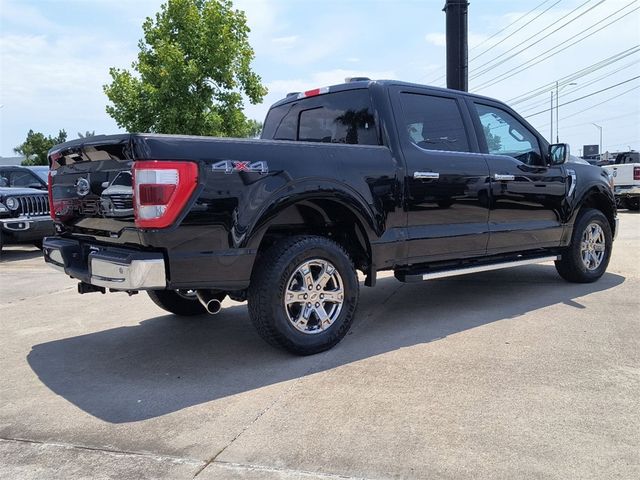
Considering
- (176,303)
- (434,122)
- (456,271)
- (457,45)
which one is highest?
(457,45)

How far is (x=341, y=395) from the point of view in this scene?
3.49 metres

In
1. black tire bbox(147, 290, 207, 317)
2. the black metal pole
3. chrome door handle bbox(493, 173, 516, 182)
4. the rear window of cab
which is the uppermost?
the black metal pole

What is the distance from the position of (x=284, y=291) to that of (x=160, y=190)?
1.11 metres

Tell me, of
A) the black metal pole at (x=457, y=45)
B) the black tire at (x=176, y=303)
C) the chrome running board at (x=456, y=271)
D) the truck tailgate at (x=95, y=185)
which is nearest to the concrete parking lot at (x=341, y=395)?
the black tire at (x=176, y=303)

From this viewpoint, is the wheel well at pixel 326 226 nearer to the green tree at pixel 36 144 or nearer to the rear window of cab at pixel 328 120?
the rear window of cab at pixel 328 120

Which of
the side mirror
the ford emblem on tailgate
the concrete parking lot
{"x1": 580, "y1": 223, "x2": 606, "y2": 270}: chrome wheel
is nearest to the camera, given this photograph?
the concrete parking lot

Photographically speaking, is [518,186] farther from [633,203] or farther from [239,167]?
[633,203]

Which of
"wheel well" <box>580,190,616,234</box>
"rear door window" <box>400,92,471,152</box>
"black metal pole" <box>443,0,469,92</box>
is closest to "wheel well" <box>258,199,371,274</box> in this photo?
"rear door window" <box>400,92,471,152</box>

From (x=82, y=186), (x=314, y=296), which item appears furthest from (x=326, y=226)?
(x=82, y=186)

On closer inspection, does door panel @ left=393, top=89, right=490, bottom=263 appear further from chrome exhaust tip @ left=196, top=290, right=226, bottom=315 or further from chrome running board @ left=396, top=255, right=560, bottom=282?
chrome exhaust tip @ left=196, top=290, right=226, bottom=315

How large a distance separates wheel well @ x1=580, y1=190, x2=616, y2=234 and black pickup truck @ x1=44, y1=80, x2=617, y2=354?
1.20 feet

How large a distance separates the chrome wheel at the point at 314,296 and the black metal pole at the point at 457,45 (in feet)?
20.9

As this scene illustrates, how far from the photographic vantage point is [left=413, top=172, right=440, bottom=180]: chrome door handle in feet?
15.5

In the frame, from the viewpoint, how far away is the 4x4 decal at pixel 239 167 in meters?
3.60
